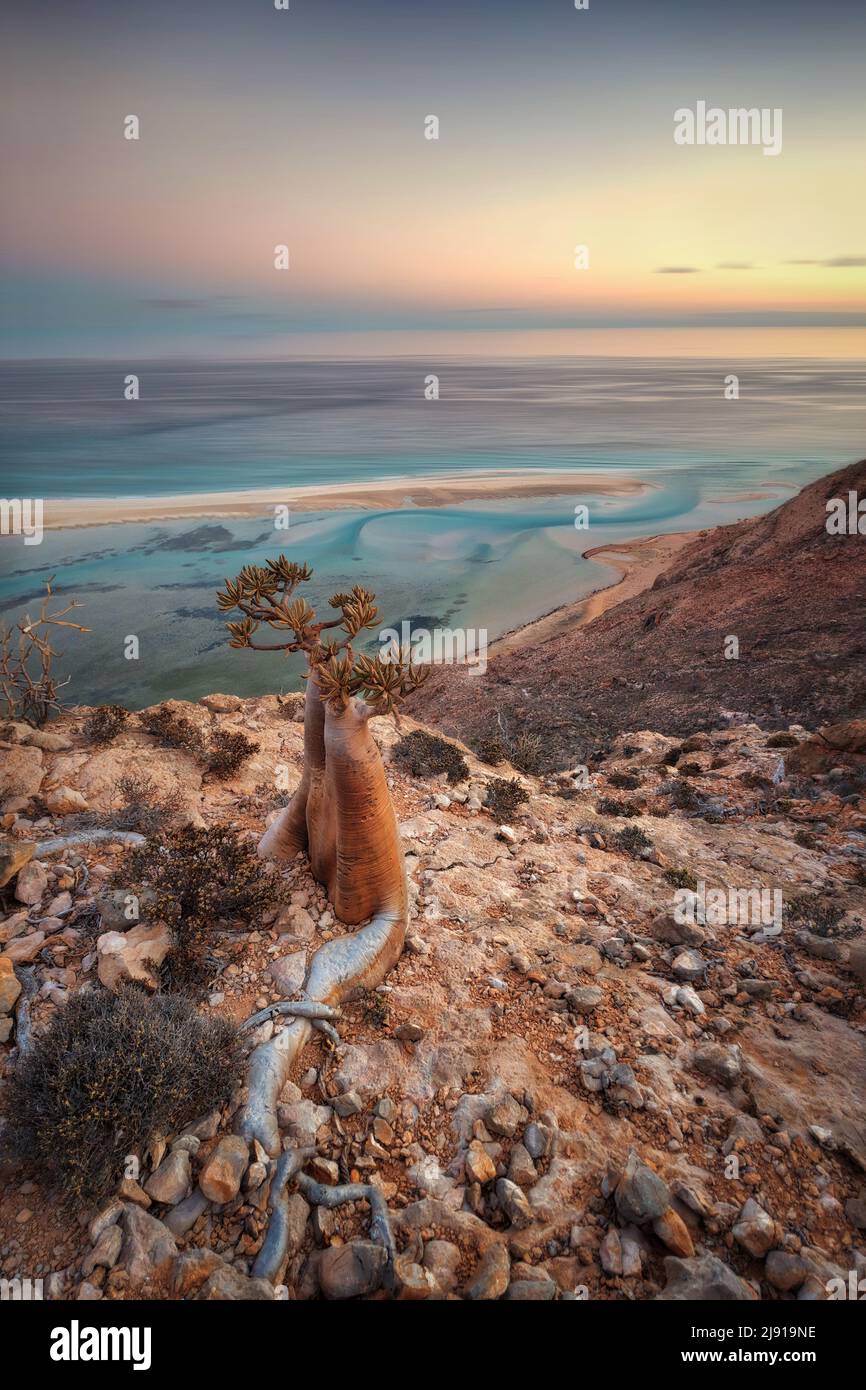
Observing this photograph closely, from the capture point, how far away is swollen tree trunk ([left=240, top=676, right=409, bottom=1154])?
4.64 m

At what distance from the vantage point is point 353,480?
172ft

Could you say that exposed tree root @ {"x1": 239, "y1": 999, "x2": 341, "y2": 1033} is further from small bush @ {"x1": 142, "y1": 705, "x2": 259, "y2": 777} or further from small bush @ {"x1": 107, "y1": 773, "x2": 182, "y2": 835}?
small bush @ {"x1": 142, "y1": 705, "x2": 259, "y2": 777}

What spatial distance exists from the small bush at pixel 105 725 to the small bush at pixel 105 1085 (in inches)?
205

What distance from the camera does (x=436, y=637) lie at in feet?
87.8

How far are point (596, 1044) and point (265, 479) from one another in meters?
53.6

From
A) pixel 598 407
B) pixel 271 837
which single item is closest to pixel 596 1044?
pixel 271 837

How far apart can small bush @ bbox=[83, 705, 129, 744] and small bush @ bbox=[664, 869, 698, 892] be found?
Answer: 7474 millimetres

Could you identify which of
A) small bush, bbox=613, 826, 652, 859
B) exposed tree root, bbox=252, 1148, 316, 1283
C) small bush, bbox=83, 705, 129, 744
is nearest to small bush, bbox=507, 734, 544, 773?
small bush, bbox=613, 826, 652, 859

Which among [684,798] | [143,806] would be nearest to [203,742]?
[143,806]

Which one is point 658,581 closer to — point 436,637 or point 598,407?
point 436,637

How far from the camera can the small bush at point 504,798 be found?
8.16m

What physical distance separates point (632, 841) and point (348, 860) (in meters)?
4.16

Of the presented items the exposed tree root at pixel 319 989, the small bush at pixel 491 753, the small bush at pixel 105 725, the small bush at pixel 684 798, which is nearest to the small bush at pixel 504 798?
the small bush at pixel 491 753

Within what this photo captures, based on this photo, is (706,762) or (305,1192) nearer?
(305,1192)
